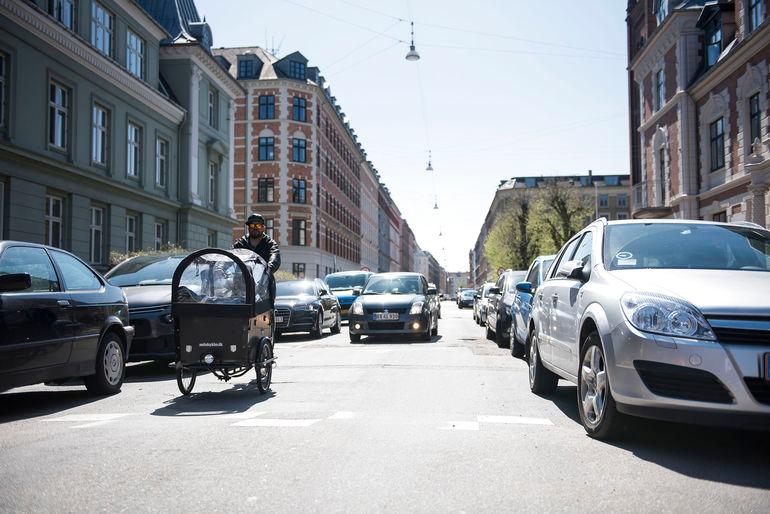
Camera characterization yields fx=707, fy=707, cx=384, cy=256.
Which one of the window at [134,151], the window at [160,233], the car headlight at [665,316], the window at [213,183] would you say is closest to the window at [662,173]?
the window at [213,183]

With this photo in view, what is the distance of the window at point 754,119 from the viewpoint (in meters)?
23.9

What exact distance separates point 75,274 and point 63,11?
710 inches

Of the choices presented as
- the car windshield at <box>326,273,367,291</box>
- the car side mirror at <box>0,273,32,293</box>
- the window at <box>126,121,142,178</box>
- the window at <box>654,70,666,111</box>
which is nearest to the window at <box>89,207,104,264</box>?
the window at <box>126,121,142,178</box>

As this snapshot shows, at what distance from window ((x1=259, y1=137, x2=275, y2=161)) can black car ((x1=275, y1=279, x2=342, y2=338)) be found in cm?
3746

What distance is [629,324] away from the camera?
15.1ft

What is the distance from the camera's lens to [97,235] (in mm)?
24781

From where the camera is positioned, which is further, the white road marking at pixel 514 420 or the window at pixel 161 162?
the window at pixel 161 162

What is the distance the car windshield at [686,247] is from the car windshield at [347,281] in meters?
20.2

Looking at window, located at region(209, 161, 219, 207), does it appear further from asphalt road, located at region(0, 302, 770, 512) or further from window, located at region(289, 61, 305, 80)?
asphalt road, located at region(0, 302, 770, 512)

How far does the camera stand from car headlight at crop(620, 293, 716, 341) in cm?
432

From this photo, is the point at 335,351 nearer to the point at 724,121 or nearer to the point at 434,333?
the point at 434,333

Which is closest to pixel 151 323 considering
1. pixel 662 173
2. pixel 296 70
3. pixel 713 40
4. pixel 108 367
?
pixel 108 367

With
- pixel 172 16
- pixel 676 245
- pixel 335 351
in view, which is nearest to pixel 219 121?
pixel 172 16

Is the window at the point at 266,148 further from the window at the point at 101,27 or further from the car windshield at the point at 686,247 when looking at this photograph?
the car windshield at the point at 686,247
